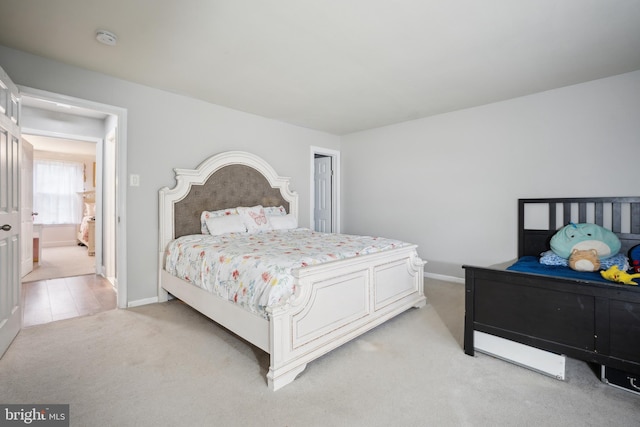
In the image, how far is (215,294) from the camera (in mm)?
2395

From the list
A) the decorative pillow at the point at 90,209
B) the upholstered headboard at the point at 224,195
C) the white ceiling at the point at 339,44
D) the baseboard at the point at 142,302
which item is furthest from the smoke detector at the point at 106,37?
the decorative pillow at the point at 90,209

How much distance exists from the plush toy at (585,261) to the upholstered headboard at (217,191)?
11.0ft

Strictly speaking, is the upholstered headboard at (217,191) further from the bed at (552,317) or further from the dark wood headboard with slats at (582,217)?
the dark wood headboard with slats at (582,217)

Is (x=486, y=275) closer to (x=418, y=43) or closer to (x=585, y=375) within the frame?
(x=585, y=375)

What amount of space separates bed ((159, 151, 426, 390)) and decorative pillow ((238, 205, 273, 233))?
275 mm

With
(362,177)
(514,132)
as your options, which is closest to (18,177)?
(362,177)

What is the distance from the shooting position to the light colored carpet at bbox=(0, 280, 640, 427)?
5.08ft

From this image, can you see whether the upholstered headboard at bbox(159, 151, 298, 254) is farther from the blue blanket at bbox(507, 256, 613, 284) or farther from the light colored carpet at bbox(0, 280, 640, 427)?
the blue blanket at bbox(507, 256, 613, 284)

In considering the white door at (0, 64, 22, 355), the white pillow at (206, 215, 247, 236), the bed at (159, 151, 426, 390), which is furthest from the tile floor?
the white pillow at (206, 215, 247, 236)

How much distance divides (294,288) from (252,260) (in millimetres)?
420

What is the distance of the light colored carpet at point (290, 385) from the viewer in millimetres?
1550

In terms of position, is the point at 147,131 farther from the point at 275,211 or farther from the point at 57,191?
the point at 57,191

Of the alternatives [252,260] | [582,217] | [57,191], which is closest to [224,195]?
[252,260]

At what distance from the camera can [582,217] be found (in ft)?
10.3
